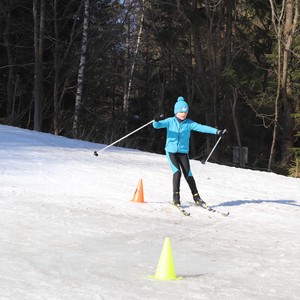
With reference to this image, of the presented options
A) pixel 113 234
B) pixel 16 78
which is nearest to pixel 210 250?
pixel 113 234

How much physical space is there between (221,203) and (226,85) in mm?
17128

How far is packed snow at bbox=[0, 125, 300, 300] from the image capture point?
15.3 feet

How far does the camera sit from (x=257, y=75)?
26547 mm

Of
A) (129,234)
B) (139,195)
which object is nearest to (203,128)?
(139,195)

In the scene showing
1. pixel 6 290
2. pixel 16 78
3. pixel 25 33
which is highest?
pixel 25 33

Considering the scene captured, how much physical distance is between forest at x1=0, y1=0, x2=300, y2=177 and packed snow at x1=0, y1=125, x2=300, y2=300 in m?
12.0

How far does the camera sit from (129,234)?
6969 mm

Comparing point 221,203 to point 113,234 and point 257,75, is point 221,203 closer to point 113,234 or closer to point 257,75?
point 113,234

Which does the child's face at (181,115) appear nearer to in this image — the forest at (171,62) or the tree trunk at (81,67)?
the forest at (171,62)

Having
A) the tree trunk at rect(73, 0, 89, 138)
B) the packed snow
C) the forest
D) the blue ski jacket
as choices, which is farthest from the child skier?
the tree trunk at rect(73, 0, 89, 138)

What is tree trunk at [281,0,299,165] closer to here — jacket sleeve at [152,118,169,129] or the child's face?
the child's face

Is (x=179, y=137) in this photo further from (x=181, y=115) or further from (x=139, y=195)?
(x=139, y=195)

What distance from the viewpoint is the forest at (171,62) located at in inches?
997

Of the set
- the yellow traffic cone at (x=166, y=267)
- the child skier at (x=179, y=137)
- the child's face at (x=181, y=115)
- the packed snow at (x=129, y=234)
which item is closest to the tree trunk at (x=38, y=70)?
the packed snow at (x=129, y=234)
